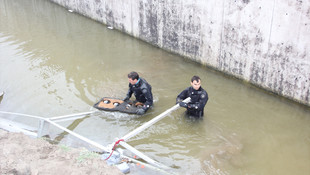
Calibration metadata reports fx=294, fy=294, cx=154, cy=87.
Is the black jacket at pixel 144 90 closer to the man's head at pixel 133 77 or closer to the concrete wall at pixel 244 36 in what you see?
the man's head at pixel 133 77

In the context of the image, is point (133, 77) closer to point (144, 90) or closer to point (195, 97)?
point (144, 90)

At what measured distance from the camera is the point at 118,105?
6859mm

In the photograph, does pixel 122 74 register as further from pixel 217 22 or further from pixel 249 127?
pixel 249 127

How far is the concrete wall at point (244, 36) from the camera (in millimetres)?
6660

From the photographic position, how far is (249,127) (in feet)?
21.1

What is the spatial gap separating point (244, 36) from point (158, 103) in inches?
112

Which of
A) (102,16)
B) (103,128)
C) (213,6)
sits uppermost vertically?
(213,6)

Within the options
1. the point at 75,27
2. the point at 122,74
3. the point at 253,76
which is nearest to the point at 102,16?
the point at 75,27

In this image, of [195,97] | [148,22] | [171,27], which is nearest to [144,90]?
[195,97]

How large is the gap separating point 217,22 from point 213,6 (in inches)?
17.6

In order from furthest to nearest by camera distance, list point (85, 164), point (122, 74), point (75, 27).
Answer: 1. point (75, 27)
2. point (122, 74)
3. point (85, 164)

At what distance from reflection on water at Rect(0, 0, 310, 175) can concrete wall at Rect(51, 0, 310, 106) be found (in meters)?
0.39

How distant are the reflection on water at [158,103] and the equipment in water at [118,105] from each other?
16cm

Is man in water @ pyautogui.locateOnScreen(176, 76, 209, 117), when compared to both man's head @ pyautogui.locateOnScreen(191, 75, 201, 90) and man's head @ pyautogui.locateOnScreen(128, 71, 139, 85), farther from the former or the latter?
man's head @ pyautogui.locateOnScreen(128, 71, 139, 85)
